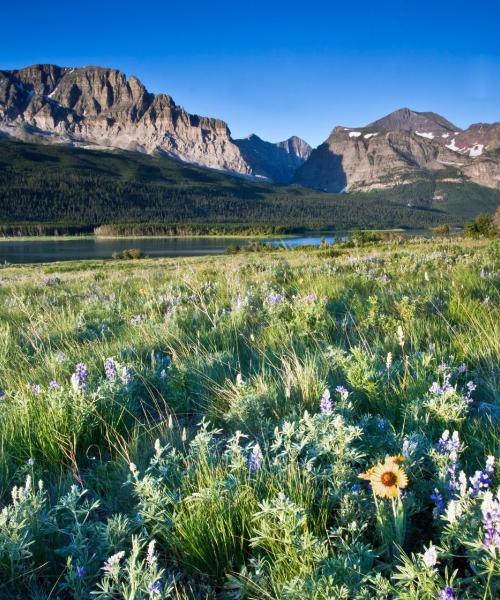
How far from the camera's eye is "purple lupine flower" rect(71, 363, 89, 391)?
2.83 m

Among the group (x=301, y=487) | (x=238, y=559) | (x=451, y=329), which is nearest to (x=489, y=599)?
(x=301, y=487)

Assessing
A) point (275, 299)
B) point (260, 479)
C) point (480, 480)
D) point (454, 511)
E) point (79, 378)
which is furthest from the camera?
point (275, 299)

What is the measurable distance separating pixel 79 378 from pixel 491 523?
257 centimetres

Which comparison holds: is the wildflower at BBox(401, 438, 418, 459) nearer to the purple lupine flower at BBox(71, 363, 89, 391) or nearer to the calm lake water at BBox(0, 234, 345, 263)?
the purple lupine flower at BBox(71, 363, 89, 391)

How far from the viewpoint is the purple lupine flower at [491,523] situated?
1367 millimetres

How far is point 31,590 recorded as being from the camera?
62.9 inches

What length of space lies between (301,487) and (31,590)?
1058 millimetres

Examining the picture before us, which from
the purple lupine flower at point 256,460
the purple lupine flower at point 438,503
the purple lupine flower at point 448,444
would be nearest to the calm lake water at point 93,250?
the purple lupine flower at point 448,444

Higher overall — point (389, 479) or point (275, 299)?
point (275, 299)

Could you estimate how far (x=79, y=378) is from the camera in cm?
306

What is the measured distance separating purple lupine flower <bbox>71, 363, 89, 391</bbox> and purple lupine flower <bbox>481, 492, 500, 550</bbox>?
2.33 m

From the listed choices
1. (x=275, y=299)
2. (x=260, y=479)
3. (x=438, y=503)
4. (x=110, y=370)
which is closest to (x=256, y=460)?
(x=260, y=479)

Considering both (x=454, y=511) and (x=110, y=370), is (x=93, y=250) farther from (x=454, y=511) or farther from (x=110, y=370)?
(x=454, y=511)

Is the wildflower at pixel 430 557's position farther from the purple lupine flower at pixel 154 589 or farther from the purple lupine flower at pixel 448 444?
the purple lupine flower at pixel 154 589
